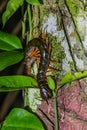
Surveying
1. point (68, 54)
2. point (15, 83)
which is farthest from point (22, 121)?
point (68, 54)

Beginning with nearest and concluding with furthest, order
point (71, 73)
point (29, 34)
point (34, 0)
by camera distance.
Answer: point (71, 73)
point (34, 0)
point (29, 34)

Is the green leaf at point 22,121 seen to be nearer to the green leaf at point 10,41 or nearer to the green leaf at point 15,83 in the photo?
the green leaf at point 15,83

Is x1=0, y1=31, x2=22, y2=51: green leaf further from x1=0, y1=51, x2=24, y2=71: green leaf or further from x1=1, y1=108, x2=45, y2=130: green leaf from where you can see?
x1=1, y1=108, x2=45, y2=130: green leaf

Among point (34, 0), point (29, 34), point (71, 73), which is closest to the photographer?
point (71, 73)

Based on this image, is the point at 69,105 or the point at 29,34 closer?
the point at 69,105

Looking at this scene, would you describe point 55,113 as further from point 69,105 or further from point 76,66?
point 76,66

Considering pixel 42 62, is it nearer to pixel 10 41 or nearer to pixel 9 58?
pixel 9 58

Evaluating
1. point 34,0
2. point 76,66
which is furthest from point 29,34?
point 76,66
